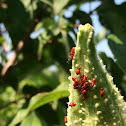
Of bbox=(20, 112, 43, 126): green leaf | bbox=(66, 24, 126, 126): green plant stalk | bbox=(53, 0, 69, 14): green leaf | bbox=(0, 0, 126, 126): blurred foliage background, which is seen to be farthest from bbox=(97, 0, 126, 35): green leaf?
bbox=(66, 24, 126, 126): green plant stalk

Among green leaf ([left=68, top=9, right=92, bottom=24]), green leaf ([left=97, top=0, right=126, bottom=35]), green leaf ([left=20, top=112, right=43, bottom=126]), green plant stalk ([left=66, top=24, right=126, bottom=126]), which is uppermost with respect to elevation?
green leaf ([left=68, top=9, right=92, bottom=24])

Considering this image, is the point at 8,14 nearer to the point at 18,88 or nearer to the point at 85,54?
the point at 18,88

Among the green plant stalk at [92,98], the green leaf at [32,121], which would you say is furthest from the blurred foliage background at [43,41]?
the green plant stalk at [92,98]

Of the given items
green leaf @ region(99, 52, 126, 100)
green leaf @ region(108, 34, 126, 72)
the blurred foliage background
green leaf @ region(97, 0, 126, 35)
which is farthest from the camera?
green leaf @ region(97, 0, 126, 35)

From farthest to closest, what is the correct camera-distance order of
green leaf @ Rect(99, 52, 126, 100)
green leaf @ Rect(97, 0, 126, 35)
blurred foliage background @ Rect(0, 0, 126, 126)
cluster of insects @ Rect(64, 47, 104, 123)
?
green leaf @ Rect(97, 0, 126, 35) < blurred foliage background @ Rect(0, 0, 126, 126) < green leaf @ Rect(99, 52, 126, 100) < cluster of insects @ Rect(64, 47, 104, 123)

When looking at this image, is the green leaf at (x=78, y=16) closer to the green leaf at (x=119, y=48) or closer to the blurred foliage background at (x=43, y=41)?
the blurred foliage background at (x=43, y=41)

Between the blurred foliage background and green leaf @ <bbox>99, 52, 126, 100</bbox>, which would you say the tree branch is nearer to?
the blurred foliage background
